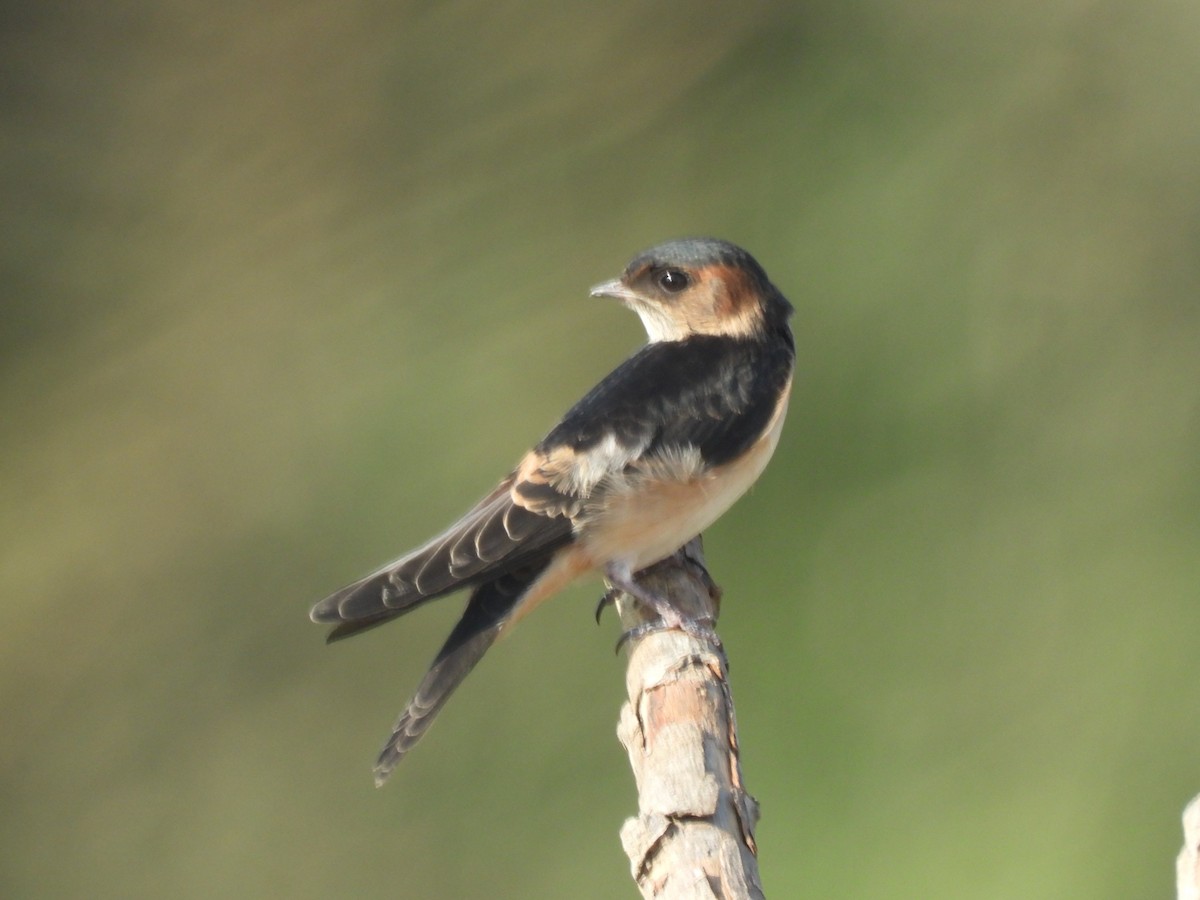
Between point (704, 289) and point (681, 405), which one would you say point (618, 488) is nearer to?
point (681, 405)

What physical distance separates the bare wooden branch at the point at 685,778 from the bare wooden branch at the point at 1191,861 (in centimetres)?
36

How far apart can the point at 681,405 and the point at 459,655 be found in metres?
0.42

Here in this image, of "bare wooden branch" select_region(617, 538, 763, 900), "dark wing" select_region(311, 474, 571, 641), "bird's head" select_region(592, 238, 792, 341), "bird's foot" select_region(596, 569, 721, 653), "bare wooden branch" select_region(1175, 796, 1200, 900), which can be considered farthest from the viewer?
"bird's head" select_region(592, 238, 792, 341)

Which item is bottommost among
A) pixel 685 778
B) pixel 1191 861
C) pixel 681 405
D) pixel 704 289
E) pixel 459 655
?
pixel 1191 861

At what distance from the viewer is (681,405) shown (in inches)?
71.0

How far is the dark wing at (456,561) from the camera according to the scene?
1562mm

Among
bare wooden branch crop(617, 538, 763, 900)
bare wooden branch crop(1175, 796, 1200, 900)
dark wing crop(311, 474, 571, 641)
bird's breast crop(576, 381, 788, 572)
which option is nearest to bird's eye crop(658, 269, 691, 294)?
bird's breast crop(576, 381, 788, 572)

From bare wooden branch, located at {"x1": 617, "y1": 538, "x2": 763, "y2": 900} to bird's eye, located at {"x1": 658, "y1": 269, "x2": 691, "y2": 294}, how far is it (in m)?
0.51

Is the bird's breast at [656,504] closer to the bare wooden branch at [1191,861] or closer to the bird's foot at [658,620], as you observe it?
the bird's foot at [658,620]

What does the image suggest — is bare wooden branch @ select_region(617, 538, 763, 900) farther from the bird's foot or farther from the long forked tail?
the long forked tail

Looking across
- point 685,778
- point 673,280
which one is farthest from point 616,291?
point 685,778

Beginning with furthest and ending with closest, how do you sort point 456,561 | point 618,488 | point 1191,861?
point 618,488 < point 456,561 < point 1191,861

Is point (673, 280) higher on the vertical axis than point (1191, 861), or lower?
higher

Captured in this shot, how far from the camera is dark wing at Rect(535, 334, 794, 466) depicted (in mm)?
1762
